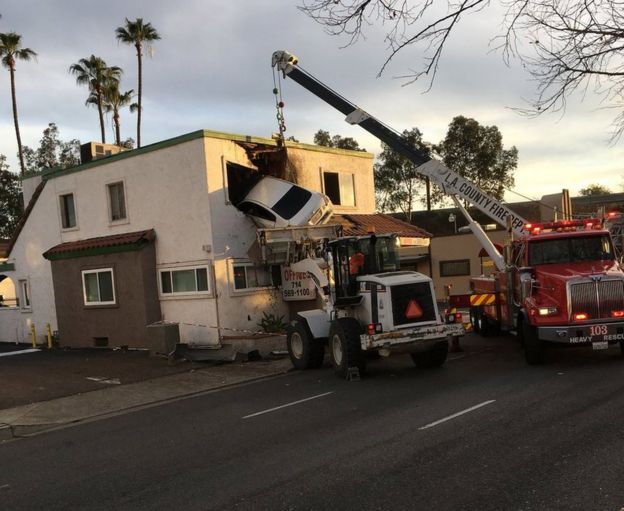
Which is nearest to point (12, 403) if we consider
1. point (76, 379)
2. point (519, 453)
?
point (76, 379)

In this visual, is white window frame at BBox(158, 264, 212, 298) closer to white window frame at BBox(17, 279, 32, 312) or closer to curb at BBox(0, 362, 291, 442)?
curb at BBox(0, 362, 291, 442)

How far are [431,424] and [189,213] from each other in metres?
11.6

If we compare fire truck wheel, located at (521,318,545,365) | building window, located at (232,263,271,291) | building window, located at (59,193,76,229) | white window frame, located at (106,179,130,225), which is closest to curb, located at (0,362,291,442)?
building window, located at (232,263,271,291)

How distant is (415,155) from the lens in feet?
55.5

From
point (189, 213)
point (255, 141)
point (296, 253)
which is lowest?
point (296, 253)

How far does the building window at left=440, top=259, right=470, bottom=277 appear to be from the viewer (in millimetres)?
34062

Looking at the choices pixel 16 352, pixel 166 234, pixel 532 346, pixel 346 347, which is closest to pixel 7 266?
pixel 16 352

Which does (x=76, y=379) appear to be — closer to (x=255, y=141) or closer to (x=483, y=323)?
(x=255, y=141)

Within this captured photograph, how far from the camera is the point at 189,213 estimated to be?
58.0 feet

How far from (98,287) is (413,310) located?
11877 millimetres

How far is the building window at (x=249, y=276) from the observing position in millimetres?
17750

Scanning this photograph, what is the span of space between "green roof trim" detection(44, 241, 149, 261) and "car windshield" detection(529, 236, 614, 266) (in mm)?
11232

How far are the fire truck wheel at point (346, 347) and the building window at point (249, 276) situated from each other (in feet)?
19.3

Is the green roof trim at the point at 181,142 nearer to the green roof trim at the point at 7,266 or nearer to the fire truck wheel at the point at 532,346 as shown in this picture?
the green roof trim at the point at 7,266
